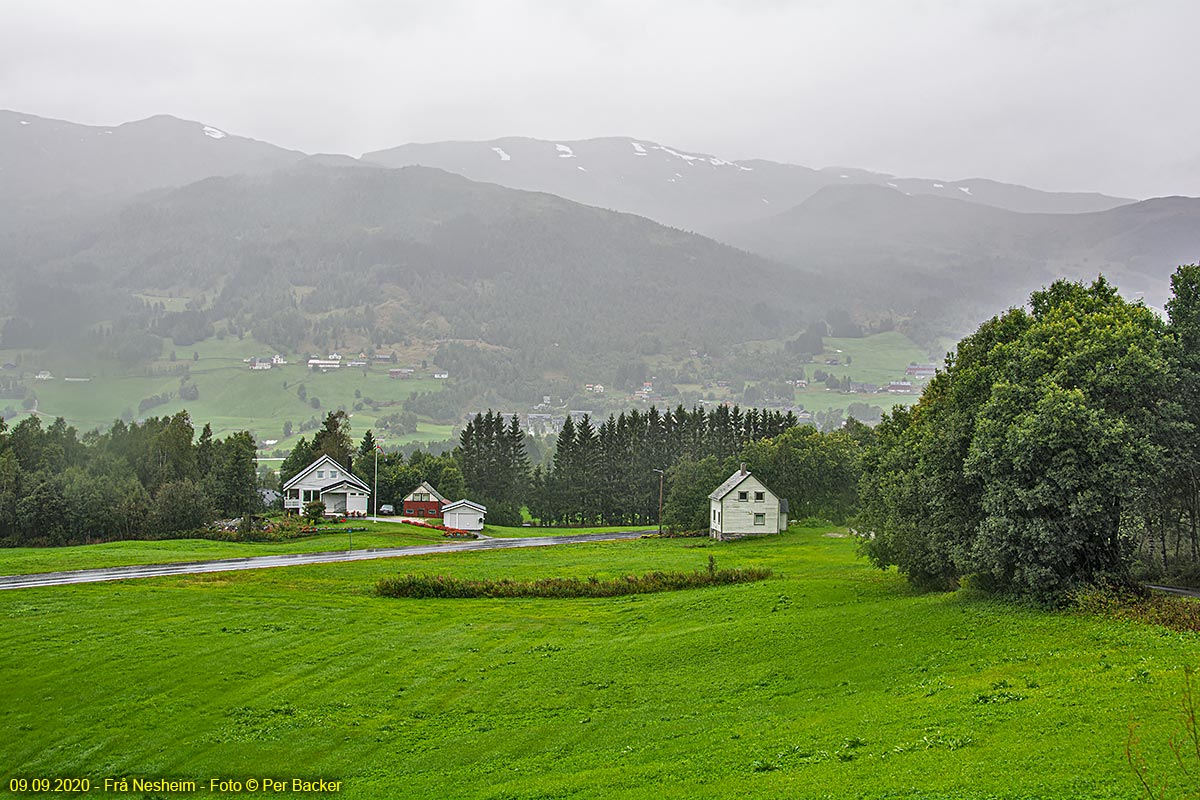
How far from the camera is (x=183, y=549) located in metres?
85.7

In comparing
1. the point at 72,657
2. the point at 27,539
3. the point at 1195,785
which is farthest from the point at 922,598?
the point at 27,539

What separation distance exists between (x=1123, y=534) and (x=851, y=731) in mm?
18091

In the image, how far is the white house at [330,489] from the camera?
131 meters

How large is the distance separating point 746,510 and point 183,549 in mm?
62176

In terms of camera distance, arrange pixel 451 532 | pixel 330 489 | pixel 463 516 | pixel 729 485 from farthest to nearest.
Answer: pixel 330 489, pixel 463 516, pixel 451 532, pixel 729 485

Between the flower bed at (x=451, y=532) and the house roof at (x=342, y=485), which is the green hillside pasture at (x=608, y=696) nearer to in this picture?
the flower bed at (x=451, y=532)

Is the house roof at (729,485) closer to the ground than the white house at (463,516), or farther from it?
farther from it

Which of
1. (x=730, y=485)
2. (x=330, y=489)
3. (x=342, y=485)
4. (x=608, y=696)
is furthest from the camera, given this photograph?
(x=342, y=485)

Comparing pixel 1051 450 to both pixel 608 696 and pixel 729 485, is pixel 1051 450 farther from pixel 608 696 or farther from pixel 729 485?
pixel 729 485

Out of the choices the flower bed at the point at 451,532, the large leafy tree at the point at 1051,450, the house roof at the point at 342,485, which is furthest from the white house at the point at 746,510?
the large leafy tree at the point at 1051,450

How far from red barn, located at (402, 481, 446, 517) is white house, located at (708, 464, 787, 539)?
4888 cm

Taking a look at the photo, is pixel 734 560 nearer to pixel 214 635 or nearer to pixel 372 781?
pixel 214 635

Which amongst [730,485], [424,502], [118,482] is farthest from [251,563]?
[424,502]

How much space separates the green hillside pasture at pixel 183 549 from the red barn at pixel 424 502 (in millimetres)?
18135
